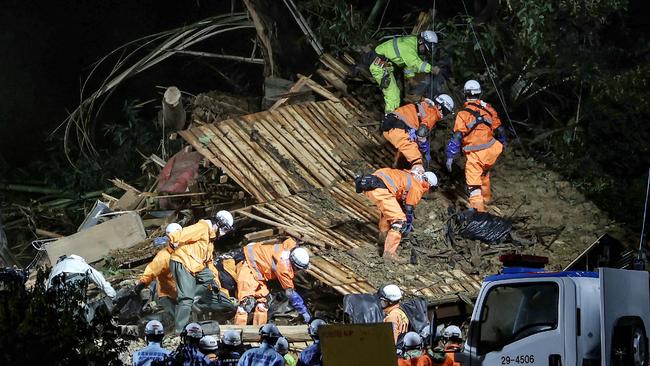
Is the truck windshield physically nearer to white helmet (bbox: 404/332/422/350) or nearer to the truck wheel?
the truck wheel

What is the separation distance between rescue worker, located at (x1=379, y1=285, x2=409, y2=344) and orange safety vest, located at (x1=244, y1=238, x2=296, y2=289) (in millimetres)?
1211

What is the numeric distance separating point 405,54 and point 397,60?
0.51 feet

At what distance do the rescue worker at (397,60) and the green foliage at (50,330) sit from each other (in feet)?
32.5

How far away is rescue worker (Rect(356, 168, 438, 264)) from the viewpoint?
1447cm

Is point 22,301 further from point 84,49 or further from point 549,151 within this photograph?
point 84,49

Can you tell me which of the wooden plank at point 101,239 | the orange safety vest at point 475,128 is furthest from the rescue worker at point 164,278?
the orange safety vest at point 475,128

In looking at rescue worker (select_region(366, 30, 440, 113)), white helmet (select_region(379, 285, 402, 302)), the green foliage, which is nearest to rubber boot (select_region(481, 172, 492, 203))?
rescue worker (select_region(366, 30, 440, 113))

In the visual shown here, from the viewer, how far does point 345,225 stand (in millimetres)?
15430

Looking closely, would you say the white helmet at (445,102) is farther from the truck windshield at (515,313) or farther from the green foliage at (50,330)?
the green foliage at (50,330)

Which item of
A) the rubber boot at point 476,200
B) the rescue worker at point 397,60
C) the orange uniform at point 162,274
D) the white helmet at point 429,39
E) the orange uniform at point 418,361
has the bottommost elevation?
the orange uniform at point 418,361

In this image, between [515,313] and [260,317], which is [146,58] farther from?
[515,313]

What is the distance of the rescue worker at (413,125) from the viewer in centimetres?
1590

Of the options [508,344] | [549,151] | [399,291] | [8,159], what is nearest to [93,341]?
[508,344]

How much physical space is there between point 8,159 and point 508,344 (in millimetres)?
15840
